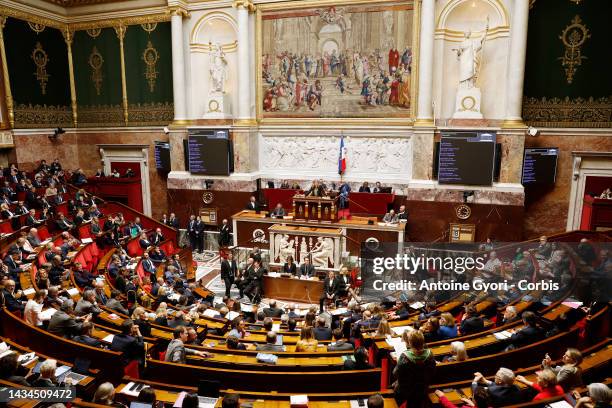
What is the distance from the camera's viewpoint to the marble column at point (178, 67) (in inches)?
722

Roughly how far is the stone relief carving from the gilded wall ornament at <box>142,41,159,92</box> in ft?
20.0

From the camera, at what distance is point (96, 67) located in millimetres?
20375

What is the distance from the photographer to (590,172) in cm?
1523

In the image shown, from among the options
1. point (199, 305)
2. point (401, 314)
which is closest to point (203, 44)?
point (199, 305)

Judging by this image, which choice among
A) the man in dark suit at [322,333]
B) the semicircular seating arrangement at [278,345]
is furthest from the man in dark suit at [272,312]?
the man in dark suit at [322,333]

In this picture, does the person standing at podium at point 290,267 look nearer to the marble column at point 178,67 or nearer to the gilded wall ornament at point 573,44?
the marble column at point 178,67

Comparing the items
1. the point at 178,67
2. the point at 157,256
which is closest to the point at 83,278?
the point at 157,256

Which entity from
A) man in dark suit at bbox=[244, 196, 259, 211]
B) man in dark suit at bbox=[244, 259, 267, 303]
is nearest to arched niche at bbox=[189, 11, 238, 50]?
man in dark suit at bbox=[244, 196, 259, 211]

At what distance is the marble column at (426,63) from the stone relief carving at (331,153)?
1208 millimetres

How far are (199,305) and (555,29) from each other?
49.3ft

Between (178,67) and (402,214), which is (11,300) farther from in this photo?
(178,67)

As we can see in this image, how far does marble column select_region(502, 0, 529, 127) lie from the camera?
14.7 m

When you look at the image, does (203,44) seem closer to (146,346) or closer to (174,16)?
(174,16)

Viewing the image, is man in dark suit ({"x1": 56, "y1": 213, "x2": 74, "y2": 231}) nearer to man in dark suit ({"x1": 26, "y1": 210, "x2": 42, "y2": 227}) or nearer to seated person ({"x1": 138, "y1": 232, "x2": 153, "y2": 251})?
man in dark suit ({"x1": 26, "y1": 210, "x2": 42, "y2": 227})
